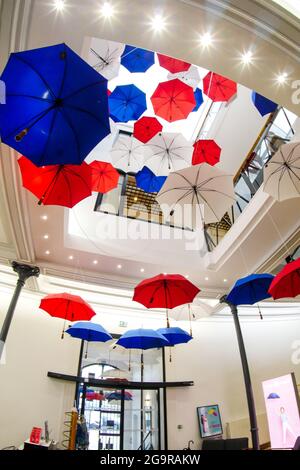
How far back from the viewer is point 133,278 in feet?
25.1

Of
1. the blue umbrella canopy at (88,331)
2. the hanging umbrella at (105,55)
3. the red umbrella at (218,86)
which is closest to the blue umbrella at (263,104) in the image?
the red umbrella at (218,86)

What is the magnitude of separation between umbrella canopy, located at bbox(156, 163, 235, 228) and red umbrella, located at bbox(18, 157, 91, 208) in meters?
1.49

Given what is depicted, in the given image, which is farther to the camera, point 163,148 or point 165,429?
point 165,429

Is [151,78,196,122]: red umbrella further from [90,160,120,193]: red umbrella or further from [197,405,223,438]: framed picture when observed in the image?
[197,405,223,438]: framed picture

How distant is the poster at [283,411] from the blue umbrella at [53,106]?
261 inches

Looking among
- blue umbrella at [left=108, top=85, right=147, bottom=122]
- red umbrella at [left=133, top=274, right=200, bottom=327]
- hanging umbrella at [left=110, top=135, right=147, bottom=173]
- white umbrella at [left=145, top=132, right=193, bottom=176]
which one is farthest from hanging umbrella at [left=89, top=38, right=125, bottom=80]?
red umbrella at [left=133, top=274, right=200, bottom=327]

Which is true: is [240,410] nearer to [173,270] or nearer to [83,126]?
[173,270]

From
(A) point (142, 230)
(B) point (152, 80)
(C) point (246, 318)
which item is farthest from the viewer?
(C) point (246, 318)

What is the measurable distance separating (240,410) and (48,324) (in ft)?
18.8

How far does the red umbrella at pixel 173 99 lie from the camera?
6.03m

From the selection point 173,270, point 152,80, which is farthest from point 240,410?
point 152,80

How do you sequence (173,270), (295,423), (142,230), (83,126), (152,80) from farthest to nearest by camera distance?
(152,80), (142,230), (173,270), (295,423), (83,126)

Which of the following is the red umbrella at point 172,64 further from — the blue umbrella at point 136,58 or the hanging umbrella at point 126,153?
the hanging umbrella at point 126,153

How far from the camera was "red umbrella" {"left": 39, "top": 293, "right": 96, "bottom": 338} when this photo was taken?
234 inches
